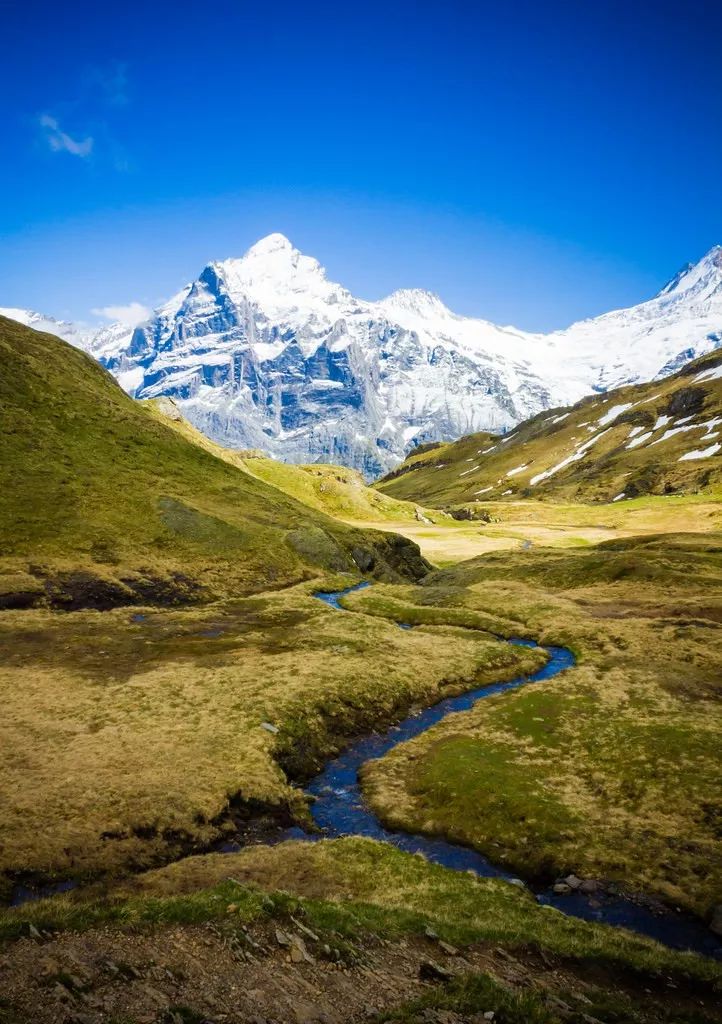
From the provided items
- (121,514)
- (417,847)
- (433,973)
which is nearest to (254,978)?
(433,973)

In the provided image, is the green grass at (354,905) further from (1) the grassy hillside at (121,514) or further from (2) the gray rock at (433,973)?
(1) the grassy hillside at (121,514)

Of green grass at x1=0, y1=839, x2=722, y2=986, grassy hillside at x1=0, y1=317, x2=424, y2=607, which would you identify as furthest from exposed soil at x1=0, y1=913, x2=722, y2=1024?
grassy hillside at x1=0, y1=317, x2=424, y2=607

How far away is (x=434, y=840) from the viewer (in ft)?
104

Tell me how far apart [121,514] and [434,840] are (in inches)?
3328

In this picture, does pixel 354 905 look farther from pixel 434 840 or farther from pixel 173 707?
pixel 173 707

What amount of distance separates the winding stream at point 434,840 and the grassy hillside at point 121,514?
4919 cm

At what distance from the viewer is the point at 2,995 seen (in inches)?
543

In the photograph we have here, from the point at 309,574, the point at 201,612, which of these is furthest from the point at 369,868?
the point at 309,574

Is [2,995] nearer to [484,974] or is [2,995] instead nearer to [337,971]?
[337,971]

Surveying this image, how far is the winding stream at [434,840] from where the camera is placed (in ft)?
81.1

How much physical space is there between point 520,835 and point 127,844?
20.6 m

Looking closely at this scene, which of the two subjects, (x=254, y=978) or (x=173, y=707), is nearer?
(x=254, y=978)

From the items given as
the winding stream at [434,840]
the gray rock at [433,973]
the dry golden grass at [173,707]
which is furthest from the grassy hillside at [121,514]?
the gray rock at [433,973]

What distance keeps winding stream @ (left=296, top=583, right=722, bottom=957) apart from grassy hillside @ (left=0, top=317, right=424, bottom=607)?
49189 mm
